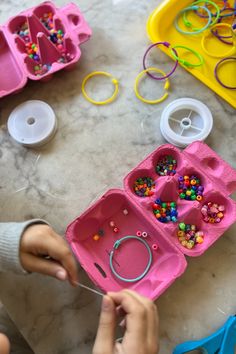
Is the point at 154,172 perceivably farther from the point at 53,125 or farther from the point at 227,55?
the point at 227,55

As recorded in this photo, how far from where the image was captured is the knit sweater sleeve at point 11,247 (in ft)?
2.25

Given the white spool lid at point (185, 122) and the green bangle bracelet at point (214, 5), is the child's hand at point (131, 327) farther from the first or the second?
the green bangle bracelet at point (214, 5)

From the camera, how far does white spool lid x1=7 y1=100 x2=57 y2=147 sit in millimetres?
941

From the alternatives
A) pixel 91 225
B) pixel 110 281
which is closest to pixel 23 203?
pixel 91 225

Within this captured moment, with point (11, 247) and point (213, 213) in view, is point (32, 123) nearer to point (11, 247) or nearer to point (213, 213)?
point (11, 247)

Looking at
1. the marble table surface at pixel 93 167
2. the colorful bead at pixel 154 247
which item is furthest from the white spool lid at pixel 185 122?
the colorful bead at pixel 154 247

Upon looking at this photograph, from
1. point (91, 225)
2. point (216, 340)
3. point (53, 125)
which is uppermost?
point (53, 125)

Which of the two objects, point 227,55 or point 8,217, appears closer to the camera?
point 8,217

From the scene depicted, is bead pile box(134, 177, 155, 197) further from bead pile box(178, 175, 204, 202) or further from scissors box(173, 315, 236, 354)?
scissors box(173, 315, 236, 354)

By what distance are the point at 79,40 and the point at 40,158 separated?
34cm

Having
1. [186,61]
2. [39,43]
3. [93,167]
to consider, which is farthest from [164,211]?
[39,43]

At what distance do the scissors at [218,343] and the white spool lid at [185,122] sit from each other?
Answer: 435 mm

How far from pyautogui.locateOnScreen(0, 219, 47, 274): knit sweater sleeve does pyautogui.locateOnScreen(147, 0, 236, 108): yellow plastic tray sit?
2.06 ft

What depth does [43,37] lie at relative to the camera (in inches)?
37.7
